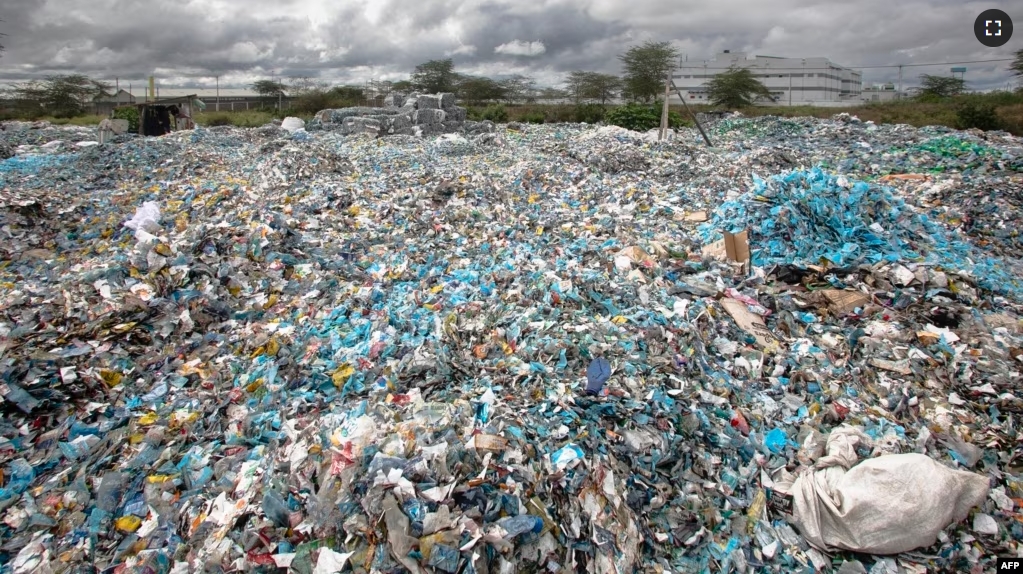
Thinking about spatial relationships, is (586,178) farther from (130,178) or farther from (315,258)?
(130,178)

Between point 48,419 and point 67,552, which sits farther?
point 48,419

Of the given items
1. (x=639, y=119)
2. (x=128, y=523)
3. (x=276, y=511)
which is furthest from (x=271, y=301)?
(x=639, y=119)

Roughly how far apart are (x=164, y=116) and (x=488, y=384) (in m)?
17.0

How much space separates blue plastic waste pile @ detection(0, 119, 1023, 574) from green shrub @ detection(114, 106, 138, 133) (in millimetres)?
13508

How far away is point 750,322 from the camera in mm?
3920

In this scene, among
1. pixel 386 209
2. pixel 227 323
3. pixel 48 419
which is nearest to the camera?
pixel 48 419

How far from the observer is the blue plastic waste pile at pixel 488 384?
233 cm

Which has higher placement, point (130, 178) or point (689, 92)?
point (689, 92)

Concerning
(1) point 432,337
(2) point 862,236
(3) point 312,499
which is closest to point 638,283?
(1) point 432,337

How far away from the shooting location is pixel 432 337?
150 inches

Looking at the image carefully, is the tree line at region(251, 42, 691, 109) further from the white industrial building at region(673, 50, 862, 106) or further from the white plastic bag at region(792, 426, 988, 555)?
the white plastic bag at region(792, 426, 988, 555)

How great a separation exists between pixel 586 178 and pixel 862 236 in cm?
423

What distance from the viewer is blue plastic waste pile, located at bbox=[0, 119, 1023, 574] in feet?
7.64

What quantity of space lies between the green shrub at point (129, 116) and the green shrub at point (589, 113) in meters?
17.8
